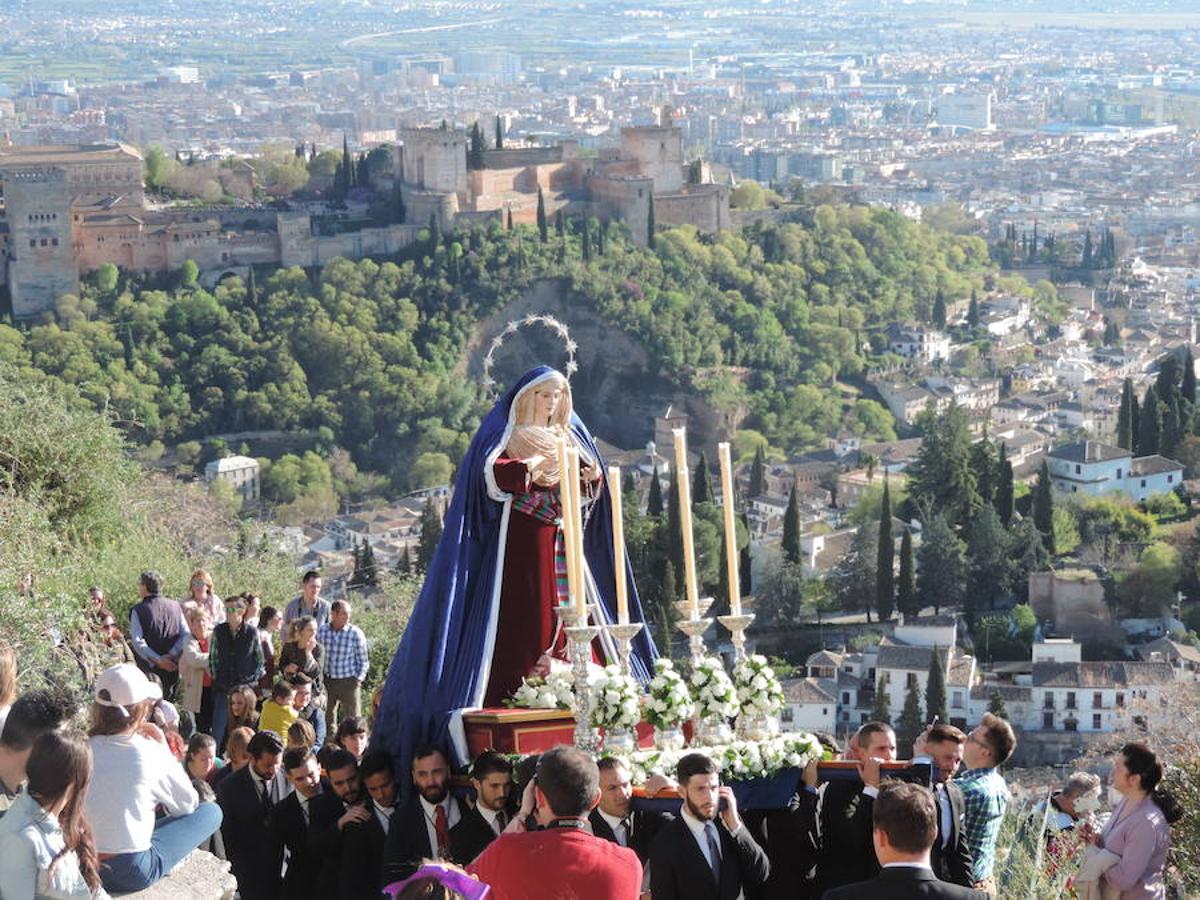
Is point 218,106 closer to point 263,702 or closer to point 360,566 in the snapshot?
point 360,566

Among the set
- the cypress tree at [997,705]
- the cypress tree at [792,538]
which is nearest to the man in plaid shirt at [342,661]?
the cypress tree at [997,705]

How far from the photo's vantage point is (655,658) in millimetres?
6750

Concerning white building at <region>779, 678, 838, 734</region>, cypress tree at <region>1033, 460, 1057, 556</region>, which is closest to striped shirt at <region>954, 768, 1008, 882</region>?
white building at <region>779, 678, 838, 734</region>

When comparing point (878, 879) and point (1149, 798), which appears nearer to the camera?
point (878, 879)

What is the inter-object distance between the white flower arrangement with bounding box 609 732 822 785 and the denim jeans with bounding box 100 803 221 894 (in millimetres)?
1215

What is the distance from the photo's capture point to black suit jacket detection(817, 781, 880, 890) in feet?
19.3

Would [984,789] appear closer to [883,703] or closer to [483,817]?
A: [483,817]

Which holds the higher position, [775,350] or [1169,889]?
[1169,889]

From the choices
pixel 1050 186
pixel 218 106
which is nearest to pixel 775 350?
pixel 1050 186

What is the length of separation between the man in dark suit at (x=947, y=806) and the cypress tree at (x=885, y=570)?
28.6m

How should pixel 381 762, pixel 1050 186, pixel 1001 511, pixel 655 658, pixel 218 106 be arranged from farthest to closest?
pixel 218 106 → pixel 1050 186 → pixel 1001 511 → pixel 655 658 → pixel 381 762

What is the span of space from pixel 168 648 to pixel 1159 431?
36.2 m

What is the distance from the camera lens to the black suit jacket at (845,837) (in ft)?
19.3

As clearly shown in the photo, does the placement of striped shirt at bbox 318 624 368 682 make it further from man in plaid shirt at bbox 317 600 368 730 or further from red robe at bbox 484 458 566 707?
red robe at bbox 484 458 566 707
